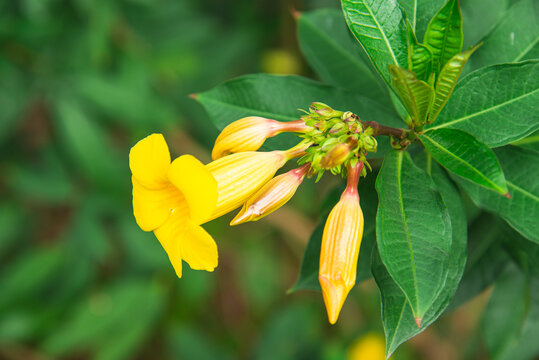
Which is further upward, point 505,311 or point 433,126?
point 433,126

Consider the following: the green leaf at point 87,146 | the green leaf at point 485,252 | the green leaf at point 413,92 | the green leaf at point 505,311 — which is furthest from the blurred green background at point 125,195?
the green leaf at point 413,92

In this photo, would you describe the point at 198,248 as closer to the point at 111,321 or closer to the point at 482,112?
the point at 482,112

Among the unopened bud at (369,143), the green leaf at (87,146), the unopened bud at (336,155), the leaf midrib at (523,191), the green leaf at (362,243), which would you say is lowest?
the green leaf at (87,146)

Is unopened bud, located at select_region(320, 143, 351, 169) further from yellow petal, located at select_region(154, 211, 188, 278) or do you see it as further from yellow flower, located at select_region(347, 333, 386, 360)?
yellow flower, located at select_region(347, 333, 386, 360)

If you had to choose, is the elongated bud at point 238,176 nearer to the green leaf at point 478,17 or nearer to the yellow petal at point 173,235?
the yellow petal at point 173,235

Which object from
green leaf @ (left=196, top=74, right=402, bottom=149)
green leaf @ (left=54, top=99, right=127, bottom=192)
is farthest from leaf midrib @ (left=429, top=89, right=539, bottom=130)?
green leaf @ (left=54, top=99, right=127, bottom=192)

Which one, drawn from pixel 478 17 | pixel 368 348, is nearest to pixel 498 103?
pixel 478 17
